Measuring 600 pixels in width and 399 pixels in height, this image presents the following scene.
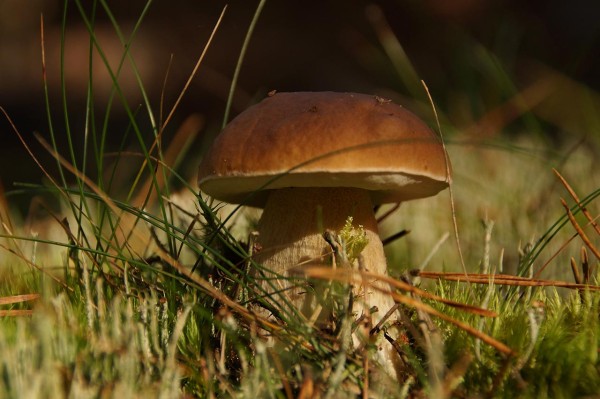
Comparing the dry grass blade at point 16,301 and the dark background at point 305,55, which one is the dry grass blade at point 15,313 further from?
the dark background at point 305,55

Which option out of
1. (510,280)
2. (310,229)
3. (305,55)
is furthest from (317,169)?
(305,55)

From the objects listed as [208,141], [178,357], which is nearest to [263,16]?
[208,141]

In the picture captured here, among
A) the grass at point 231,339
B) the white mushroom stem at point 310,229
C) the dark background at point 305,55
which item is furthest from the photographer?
the dark background at point 305,55

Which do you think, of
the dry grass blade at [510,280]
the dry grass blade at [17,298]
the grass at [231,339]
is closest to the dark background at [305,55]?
the dry grass blade at [510,280]

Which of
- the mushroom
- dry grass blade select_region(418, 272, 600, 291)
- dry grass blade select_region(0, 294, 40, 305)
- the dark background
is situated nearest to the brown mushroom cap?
the mushroom

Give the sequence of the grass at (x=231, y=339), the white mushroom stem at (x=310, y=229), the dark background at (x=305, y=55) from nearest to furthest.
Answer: the grass at (x=231, y=339)
the white mushroom stem at (x=310, y=229)
the dark background at (x=305, y=55)

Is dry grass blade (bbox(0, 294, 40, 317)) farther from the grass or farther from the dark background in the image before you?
the dark background

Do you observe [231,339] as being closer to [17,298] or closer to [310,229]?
[310,229]
